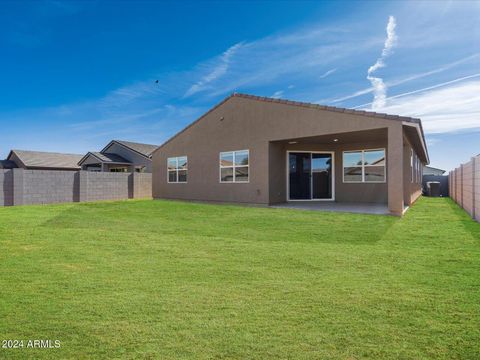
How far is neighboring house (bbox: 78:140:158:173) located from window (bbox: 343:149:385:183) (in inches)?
740

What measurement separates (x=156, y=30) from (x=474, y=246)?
13411mm

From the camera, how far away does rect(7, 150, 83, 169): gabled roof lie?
2878 centimetres

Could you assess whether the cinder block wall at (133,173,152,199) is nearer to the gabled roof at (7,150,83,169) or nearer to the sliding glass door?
the sliding glass door

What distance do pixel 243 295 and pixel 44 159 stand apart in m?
33.5

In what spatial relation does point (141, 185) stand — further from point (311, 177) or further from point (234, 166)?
point (311, 177)

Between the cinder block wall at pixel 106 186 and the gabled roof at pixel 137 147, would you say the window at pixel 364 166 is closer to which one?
the cinder block wall at pixel 106 186

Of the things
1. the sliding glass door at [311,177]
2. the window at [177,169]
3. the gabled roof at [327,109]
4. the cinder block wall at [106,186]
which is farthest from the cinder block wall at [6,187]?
the sliding glass door at [311,177]

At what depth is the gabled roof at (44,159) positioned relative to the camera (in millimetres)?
28784

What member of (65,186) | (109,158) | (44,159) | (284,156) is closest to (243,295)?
(284,156)

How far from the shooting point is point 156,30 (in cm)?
1316

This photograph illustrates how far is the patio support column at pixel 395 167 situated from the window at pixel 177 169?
32.7 feet

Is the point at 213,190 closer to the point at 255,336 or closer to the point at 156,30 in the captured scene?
the point at 156,30

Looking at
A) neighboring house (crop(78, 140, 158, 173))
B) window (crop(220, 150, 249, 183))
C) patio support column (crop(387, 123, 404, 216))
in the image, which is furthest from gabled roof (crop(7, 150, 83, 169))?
patio support column (crop(387, 123, 404, 216))

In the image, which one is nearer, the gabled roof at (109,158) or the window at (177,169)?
the window at (177,169)
